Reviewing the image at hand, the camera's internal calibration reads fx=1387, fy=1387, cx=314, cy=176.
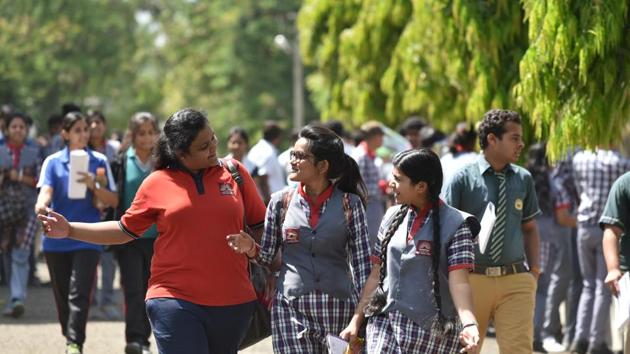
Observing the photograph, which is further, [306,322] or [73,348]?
[73,348]

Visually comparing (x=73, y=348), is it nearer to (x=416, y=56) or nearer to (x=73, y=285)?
(x=73, y=285)

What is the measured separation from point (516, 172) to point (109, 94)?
4378 cm

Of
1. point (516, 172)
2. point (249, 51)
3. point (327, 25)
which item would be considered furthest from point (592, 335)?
point (249, 51)

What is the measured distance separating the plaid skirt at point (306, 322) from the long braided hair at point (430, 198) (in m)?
0.40

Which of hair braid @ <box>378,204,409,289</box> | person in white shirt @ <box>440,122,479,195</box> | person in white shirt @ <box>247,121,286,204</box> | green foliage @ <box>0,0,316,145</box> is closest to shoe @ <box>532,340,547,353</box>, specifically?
person in white shirt @ <box>440,122,479,195</box>

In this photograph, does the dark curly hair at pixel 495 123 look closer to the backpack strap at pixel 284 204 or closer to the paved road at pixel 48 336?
the backpack strap at pixel 284 204

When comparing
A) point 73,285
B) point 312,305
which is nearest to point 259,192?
point 73,285

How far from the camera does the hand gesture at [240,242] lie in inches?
273

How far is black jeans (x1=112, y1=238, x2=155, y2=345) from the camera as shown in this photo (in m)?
10.7

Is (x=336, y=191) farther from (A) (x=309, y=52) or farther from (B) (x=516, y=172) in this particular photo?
(A) (x=309, y=52)

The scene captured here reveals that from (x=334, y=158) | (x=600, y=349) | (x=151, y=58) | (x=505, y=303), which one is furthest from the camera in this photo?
(x=151, y=58)

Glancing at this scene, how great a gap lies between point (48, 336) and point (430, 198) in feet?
21.1

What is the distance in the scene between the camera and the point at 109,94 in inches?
2026

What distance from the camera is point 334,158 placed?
7508 millimetres
